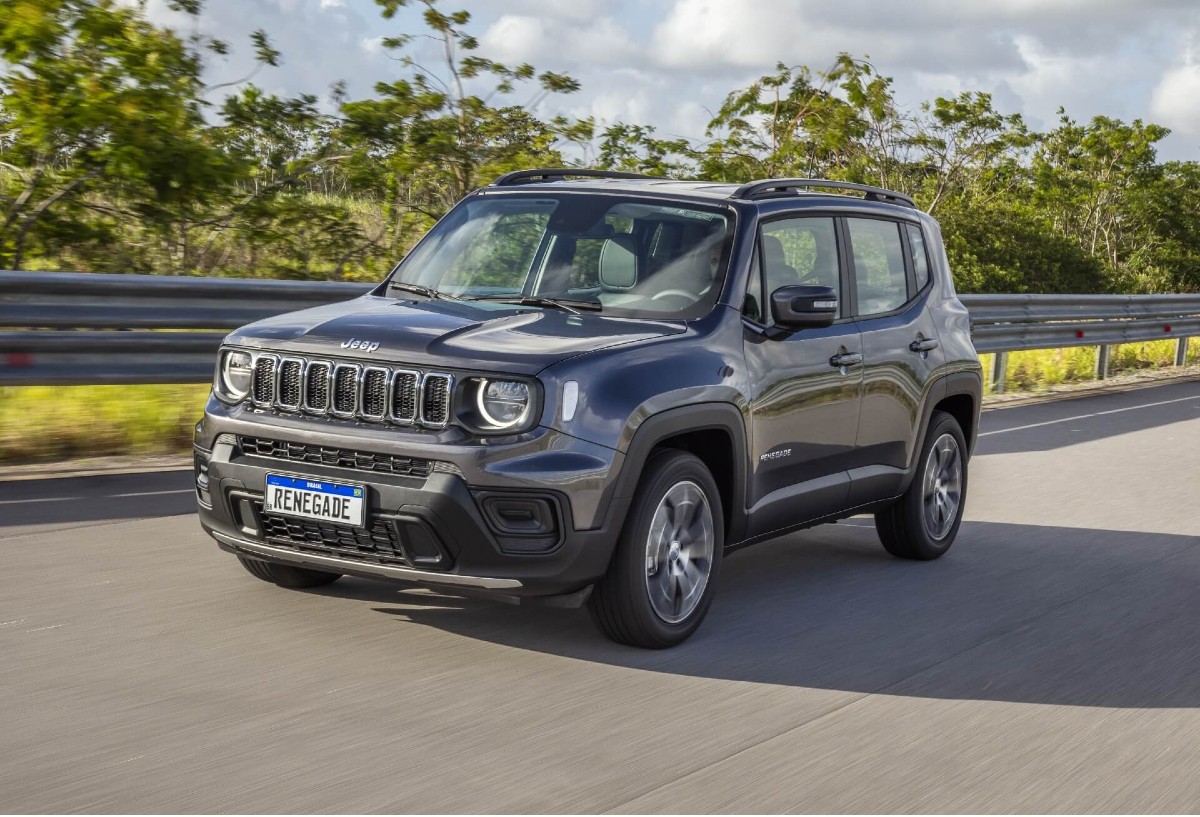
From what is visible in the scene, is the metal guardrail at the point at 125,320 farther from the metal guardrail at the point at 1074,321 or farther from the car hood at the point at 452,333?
the metal guardrail at the point at 1074,321

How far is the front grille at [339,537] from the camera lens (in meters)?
5.11

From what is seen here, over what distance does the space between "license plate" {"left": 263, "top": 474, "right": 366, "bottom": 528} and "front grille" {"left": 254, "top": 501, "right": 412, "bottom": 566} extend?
3 centimetres

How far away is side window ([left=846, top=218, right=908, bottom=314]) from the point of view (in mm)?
6988

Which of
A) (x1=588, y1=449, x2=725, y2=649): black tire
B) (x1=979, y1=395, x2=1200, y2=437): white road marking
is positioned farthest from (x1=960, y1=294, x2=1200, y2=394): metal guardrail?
(x1=588, y1=449, x2=725, y2=649): black tire

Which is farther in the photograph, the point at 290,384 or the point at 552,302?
the point at 552,302

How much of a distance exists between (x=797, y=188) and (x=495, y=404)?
250 centimetres

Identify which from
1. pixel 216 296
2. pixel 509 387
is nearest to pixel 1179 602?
pixel 509 387

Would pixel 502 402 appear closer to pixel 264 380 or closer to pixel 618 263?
pixel 264 380

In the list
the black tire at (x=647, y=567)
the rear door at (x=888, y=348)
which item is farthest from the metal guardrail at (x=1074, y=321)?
the black tire at (x=647, y=567)

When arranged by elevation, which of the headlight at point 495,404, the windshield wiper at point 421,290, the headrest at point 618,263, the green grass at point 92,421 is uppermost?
the headrest at point 618,263

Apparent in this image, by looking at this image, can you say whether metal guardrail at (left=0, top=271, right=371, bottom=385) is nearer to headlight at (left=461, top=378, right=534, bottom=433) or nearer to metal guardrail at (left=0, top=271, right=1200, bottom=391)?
metal guardrail at (left=0, top=271, right=1200, bottom=391)

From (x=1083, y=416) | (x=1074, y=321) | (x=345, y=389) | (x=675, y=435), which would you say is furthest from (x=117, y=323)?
(x=1074, y=321)

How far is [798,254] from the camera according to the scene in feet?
21.5

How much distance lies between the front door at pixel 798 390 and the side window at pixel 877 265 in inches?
7.5
